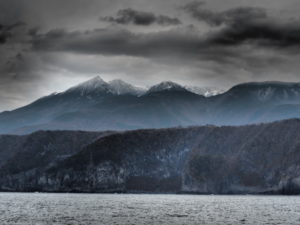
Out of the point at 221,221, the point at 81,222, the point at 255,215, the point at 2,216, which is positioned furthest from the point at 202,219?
the point at 2,216

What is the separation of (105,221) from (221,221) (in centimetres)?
2534

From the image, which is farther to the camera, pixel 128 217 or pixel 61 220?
pixel 128 217

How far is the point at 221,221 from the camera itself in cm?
11294

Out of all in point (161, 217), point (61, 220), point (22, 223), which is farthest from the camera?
point (161, 217)

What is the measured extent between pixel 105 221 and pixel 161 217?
52.9 ft

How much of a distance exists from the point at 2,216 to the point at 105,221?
93.3 feet

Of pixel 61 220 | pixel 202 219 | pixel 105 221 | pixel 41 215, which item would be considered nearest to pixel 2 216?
pixel 41 215

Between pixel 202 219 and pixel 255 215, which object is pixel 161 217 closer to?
pixel 202 219

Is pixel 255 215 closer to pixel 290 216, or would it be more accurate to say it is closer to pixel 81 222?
pixel 290 216

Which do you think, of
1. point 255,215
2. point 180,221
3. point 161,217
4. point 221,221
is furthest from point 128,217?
point 255,215

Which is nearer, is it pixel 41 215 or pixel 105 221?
pixel 105 221

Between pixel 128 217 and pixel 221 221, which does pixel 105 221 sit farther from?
pixel 221 221

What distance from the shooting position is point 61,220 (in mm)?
115062

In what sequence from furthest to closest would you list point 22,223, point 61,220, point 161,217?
point 161,217
point 61,220
point 22,223
